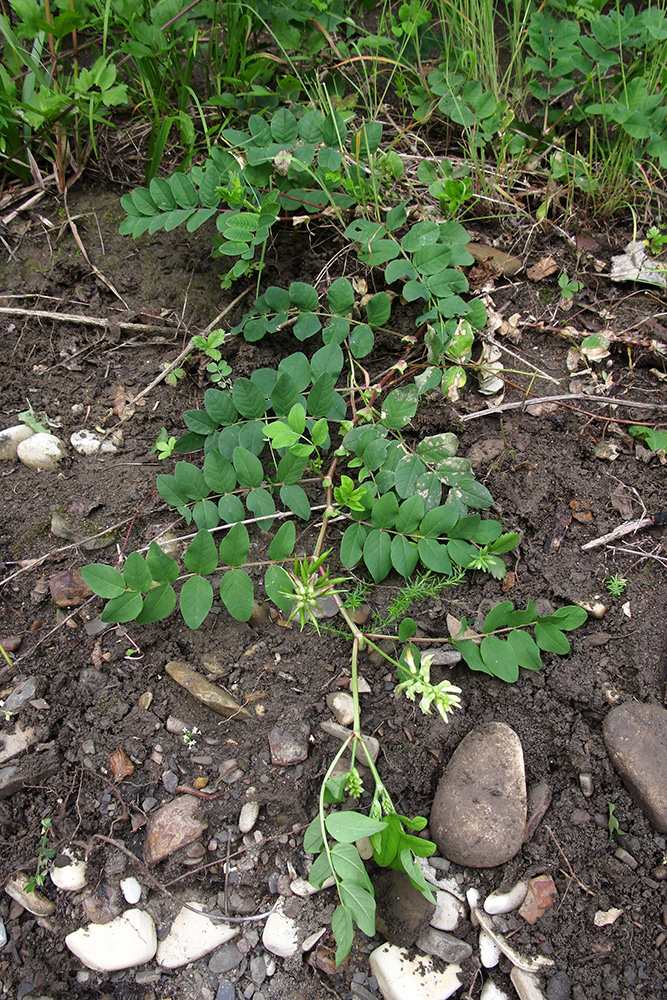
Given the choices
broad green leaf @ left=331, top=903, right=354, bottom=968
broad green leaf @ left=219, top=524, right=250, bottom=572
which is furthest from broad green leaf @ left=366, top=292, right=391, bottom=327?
broad green leaf @ left=331, top=903, right=354, bottom=968

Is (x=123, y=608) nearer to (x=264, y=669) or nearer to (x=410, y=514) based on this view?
(x=264, y=669)

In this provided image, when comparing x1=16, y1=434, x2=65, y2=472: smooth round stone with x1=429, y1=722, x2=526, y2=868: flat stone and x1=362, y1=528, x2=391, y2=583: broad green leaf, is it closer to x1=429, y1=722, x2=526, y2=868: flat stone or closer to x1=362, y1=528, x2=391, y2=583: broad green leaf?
x1=362, y1=528, x2=391, y2=583: broad green leaf

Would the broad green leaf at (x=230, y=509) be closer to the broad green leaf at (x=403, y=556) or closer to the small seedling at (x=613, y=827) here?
the broad green leaf at (x=403, y=556)

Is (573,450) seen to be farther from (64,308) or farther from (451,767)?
(64,308)

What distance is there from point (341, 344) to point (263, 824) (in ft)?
4.73

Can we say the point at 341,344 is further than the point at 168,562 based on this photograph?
Yes

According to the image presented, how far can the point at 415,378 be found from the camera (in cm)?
207

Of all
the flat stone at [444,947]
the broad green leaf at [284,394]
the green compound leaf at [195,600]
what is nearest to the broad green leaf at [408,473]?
the broad green leaf at [284,394]

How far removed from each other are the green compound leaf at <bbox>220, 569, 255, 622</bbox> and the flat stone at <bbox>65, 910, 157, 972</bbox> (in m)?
0.74

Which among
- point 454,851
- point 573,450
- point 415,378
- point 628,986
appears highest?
point 415,378

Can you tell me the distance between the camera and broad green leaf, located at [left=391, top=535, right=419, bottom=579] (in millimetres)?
1739

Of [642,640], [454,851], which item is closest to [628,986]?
[454,851]

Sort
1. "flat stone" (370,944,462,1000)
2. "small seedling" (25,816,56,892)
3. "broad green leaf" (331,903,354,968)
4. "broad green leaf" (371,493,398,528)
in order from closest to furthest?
"broad green leaf" (331,903,354,968), "flat stone" (370,944,462,1000), "small seedling" (25,816,56,892), "broad green leaf" (371,493,398,528)

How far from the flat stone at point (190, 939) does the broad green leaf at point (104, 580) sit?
0.79m
